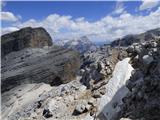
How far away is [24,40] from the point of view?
171625mm

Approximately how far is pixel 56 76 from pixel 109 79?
253ft

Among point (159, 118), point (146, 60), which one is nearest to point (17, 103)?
point (146, 60)

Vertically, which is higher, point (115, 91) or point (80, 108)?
point (115, 91)

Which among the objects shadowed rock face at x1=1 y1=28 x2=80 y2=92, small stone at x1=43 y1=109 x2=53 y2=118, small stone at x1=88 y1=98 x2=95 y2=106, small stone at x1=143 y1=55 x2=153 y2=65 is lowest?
shadowed rock face at x1=1 y1=28 x2=80 y2=92

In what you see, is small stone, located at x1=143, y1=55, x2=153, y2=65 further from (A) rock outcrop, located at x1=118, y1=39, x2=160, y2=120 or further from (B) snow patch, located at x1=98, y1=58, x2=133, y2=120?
(B) snow patch, located at x1=98, y1=58, x2=133, y2=120

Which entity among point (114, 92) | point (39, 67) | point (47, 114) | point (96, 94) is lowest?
point (39, 67)

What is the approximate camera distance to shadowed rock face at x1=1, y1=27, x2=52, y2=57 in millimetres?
172500

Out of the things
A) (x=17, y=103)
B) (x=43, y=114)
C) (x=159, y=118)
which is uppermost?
(x=159, y=118)

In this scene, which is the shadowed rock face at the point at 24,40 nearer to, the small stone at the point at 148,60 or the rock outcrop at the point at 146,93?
the small stone at the point at 148,60

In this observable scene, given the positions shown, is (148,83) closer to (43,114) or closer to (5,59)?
(43,114)

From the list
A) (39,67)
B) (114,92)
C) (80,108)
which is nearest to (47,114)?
(80,108)

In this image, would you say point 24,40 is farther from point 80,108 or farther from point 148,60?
point 148,60

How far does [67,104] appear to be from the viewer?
130 ft

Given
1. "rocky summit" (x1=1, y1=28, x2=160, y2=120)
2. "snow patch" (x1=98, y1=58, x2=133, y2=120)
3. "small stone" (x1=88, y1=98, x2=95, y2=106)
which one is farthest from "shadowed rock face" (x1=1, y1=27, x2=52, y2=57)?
"small stone" (x1=88, y1=98, x2=95, y2=106)
